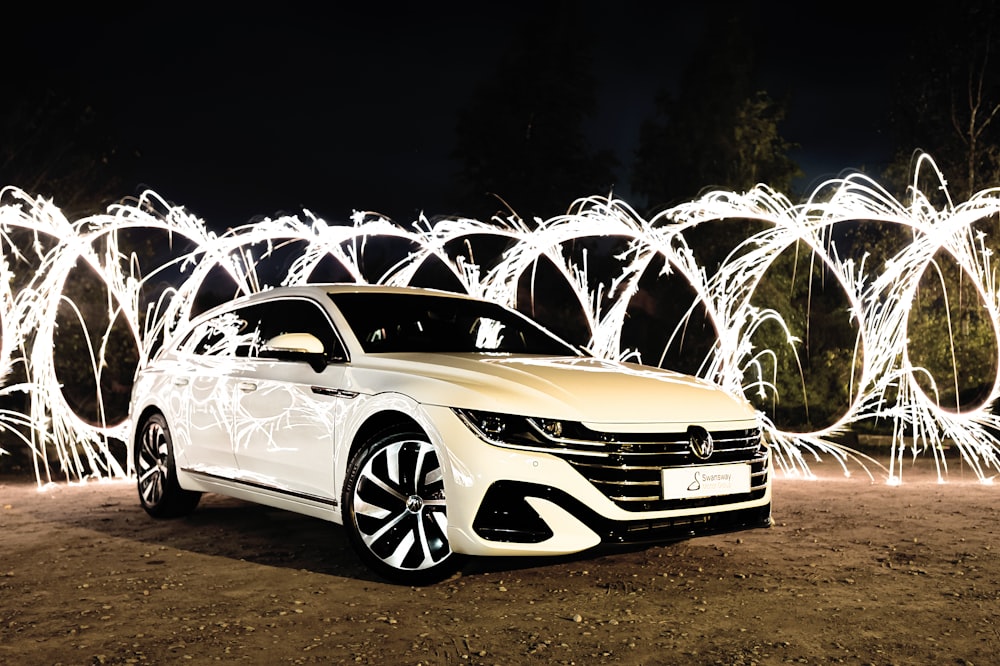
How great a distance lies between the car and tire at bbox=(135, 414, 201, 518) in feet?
1.57

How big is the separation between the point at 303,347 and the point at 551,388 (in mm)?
1623

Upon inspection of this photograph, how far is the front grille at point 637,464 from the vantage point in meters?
5.39

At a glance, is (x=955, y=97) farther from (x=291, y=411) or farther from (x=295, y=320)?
(x=291, y=411)

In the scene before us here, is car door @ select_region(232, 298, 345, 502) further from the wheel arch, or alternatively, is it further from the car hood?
the car hood

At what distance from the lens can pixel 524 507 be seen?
5312 millimetres

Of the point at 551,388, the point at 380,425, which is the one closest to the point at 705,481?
the point at 551,388

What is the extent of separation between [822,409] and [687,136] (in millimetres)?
10687

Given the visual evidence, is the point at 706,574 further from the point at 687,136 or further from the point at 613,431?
the point at 687,136

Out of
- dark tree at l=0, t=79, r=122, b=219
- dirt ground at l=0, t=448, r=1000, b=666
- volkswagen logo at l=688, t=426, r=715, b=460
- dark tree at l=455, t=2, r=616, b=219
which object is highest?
dark tree at l=455, t=2, r=616, b=219

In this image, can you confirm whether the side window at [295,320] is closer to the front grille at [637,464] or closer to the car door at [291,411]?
the car door at [291,411]

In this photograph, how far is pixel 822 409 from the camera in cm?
1970

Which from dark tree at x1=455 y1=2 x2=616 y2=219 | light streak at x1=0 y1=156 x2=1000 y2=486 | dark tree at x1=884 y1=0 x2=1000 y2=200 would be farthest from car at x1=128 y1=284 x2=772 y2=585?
dark tree at x1=455 y1=2 x2=616 y2=219

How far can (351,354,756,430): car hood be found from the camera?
5.50 m

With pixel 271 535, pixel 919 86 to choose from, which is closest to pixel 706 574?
pixel 271 535
